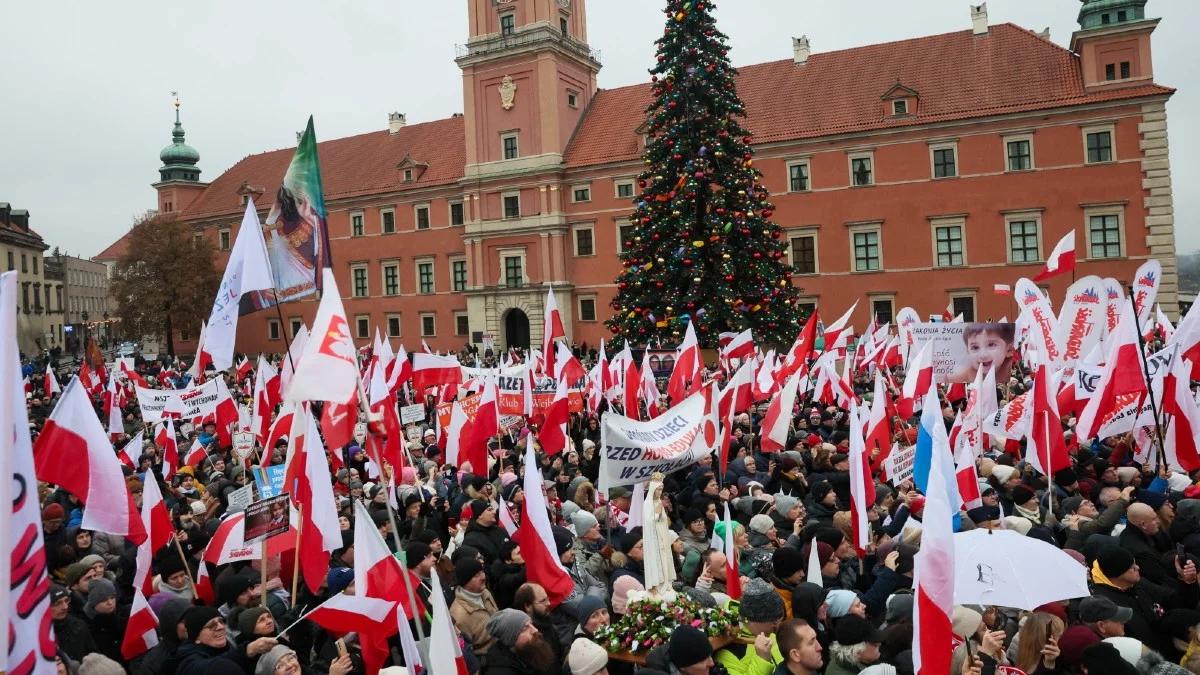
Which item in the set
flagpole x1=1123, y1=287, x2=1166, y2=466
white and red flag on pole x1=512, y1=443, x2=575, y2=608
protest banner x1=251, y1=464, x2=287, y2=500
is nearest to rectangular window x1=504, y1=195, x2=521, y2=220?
protest banner x1=251, y1=464, x2=287, y2=500

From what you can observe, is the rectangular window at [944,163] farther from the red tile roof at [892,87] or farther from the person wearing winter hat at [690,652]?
the person wearing winter hat at [690,652]

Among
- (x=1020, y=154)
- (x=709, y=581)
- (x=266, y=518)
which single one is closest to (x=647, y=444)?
(x=709, y=581)

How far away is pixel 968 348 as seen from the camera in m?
15.2

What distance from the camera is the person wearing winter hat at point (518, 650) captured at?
5232 mm

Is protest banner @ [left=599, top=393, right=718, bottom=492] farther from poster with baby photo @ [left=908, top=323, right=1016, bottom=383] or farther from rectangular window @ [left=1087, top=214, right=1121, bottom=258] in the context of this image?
rectangular window @ [left=1087, top=214, right=1121, bottom=258]

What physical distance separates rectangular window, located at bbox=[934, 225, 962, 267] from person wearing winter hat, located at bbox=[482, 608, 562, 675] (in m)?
37.3

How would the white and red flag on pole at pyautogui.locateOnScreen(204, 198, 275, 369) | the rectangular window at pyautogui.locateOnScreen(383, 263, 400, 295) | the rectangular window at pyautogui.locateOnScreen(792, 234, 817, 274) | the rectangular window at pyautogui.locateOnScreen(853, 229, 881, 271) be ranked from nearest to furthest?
the white and red flag on pole at pyautogui.locateOnScreen(204, 198, 275, 369) → the rectangular window at pyautogui.locateOnScreen(853, 229, 881, 271) → the rectangular window at pyautogui.locateOnScreen(792, 234, 817, 274) → the rectangular window at pyautogui.locateOnScreen(383, 263, 400, 295)

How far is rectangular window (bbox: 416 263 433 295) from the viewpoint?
52500mm

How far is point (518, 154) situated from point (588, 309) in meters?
8.83

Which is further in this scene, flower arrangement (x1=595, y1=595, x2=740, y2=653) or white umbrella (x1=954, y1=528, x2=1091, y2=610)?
flower arrangement (x1=595, y1=595, x2=740, y2=653)

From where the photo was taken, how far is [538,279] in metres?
47.8

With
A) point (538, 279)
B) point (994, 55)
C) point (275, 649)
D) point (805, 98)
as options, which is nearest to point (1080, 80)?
point (994, 55)

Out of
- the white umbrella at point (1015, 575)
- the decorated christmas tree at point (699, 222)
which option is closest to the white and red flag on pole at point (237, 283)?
the white umbrella at point (1015, 575)

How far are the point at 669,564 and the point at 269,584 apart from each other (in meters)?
3.06
